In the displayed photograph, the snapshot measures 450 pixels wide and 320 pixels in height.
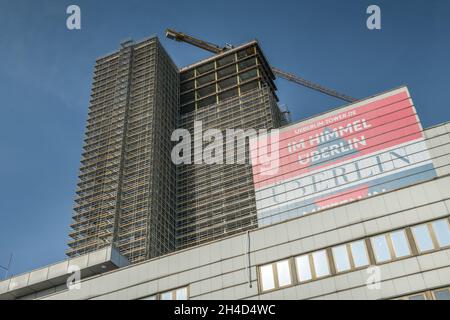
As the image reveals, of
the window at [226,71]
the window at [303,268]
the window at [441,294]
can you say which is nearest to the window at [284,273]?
the window at [303,268]

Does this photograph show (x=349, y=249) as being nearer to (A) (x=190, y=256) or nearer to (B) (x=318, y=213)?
(B) (x=318, y=213)

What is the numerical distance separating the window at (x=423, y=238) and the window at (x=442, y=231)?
363 millimetres

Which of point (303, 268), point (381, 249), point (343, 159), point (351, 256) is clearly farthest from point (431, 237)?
point (343, 159)

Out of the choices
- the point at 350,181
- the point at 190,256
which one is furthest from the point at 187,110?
the point at 190,256

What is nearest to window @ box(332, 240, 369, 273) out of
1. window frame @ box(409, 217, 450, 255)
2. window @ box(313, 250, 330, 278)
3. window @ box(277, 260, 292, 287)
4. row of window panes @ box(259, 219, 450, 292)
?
row of window panes @ box(259, 219, 450, 292)

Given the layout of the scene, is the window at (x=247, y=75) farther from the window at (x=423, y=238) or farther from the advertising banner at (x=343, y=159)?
the window at (x=423, y=238)

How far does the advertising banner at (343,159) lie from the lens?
273 ft

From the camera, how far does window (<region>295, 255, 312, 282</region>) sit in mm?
27859

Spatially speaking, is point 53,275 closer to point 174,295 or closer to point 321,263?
point 174,295

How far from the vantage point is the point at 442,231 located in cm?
2608

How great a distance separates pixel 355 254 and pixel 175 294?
10.4m

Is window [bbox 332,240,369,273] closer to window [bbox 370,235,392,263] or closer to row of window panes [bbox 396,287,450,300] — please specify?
window [bbox 370,235,392,263]

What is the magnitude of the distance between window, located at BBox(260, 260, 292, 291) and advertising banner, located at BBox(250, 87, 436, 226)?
54.1 m
